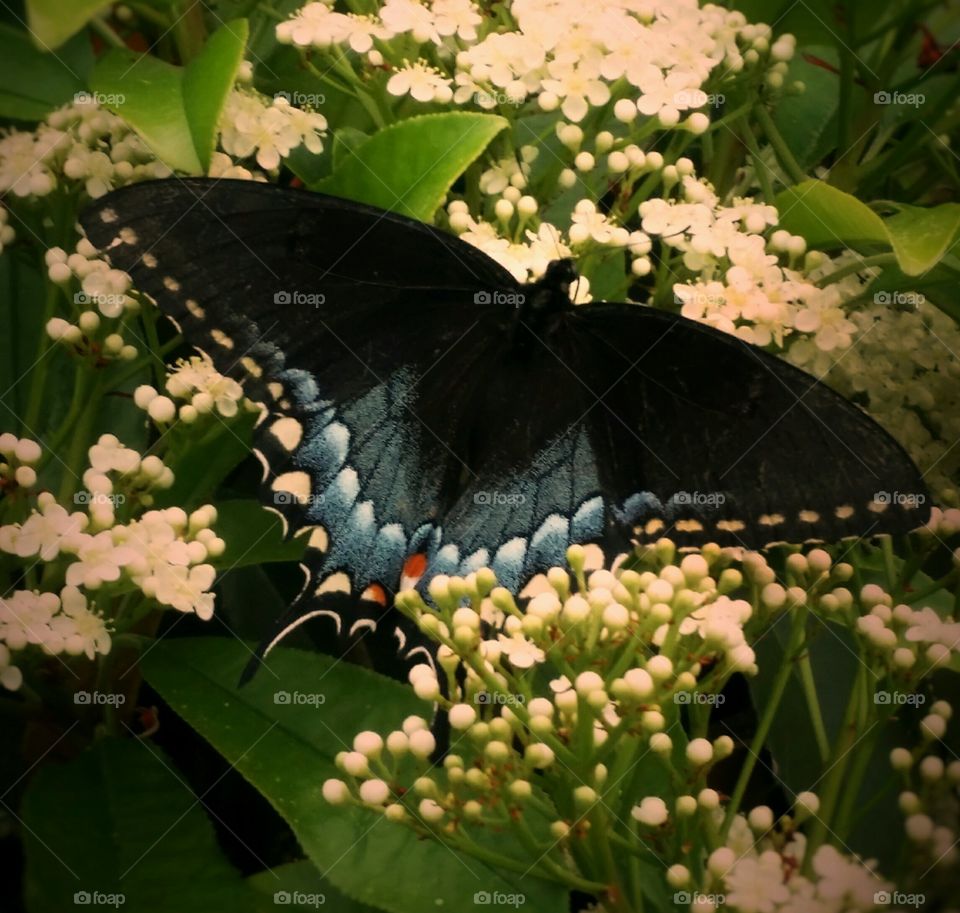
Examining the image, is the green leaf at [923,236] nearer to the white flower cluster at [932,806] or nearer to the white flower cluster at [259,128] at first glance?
the white flower cluster at [932,806]

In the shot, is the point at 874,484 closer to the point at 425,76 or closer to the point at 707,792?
the point at 707,792

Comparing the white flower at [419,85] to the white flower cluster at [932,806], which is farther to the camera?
the white flower at [419,85]

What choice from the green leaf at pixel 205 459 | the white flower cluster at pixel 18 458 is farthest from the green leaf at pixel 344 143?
the white flower cluster at pixel 18 458

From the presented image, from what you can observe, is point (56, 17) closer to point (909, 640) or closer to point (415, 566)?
point (415, 566)

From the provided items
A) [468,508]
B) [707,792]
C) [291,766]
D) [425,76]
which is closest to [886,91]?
[425,76]

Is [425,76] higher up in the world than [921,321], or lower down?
higher up

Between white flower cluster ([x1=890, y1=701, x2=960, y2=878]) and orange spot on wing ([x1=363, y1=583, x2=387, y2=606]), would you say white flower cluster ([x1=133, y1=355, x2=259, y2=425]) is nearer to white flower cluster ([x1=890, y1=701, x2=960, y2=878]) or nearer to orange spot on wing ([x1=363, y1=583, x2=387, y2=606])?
orange spot on wing ([x1=363, y1=583, x2=387, y2=606])

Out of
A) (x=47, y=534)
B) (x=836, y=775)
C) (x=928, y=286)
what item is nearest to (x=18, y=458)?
(x=47, y=534)
